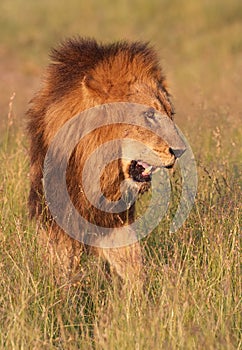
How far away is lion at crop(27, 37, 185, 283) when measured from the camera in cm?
383

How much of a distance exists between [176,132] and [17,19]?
1634cm

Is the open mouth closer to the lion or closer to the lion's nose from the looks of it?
the lion

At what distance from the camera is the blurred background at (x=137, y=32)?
44.3 ft

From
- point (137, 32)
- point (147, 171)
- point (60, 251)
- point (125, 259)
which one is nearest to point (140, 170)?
point (147, 171)

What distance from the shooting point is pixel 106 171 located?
12.6 ft

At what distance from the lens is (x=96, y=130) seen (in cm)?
383

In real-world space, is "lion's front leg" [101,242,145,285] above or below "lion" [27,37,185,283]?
below

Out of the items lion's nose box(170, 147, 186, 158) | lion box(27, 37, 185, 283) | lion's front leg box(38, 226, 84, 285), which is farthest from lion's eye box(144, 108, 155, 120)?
lion's front leg box(38, 226, 84, 285)

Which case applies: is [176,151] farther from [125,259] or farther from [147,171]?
[125,259]

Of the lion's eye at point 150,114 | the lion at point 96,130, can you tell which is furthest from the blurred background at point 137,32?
the lion's eye at point 150,114

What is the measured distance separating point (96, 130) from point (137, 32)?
13.8 metres

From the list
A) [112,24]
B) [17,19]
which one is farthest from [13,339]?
[17,19]

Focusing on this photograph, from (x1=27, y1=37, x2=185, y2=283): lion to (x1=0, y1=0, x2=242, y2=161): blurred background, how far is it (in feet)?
22.2

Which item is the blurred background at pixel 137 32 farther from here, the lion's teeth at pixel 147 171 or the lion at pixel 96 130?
the lion's teeth at pixel 147 171
